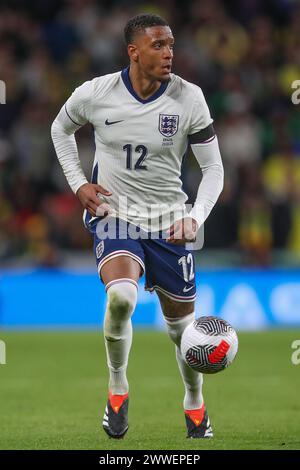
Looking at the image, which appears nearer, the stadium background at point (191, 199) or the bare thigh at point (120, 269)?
the bare thigh at point (120, 269)

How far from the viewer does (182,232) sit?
671 centimetres

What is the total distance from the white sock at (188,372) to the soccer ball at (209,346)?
0.30m

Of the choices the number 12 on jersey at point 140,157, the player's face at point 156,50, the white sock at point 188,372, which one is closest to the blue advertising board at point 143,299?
the white sock at point 188,372

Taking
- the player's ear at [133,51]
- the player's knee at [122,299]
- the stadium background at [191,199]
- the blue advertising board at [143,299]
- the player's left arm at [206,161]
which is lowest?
the blue advertising board at [143,299]

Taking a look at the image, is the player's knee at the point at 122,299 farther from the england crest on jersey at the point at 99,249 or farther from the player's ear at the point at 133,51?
the player's ear at the point at 133,51


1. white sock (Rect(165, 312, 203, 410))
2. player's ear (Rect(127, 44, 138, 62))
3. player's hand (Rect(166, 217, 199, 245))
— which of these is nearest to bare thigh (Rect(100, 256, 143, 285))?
player's hand (Rect(166, 217, 199, 245))

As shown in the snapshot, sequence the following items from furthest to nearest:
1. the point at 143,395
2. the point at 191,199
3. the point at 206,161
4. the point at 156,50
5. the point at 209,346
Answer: the point at 191,199
the point at 143,395
the point at 206,161
the point at 156,50
the point at 209,346

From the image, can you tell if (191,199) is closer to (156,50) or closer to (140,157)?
(140,157)

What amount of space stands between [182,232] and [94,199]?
642 millimetres

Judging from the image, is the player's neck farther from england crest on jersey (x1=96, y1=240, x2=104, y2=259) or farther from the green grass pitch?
A: the green grass pitch

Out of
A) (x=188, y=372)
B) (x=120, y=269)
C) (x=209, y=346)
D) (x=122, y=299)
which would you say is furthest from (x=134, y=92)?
(x=188, y=372)

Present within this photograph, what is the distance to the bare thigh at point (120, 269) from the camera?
6836mm
